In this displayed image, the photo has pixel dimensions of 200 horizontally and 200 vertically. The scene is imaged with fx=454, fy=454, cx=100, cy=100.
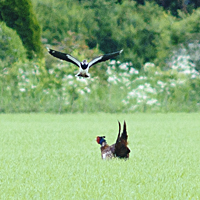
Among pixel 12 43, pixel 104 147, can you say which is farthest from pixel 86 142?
pixel 12 43

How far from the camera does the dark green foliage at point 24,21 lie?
45.0ft

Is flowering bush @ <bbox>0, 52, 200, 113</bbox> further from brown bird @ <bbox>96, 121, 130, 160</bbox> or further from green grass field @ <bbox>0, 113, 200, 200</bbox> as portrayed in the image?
brown bird @ <bbox>96, 121, 130, 160</bbox>

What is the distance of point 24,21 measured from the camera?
45.8ft

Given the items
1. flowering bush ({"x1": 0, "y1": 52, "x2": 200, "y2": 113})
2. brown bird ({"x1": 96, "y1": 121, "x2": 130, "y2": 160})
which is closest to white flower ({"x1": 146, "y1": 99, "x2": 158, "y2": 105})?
flowering bush ({"x1": 0, "y1": 52, "x2": 200, "y2": 113})

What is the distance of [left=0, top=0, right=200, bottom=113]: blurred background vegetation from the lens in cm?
1228

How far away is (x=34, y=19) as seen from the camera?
45.1 feet

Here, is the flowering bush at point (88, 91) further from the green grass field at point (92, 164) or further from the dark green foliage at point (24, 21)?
the green grass field at point (92, 164)

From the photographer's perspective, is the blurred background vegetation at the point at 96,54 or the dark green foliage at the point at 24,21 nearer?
the blurred background vegetation at the point at 96,54

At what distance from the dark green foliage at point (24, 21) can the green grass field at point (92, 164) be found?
5.54 metres

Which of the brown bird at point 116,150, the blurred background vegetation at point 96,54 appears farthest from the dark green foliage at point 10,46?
the brown bird at point 116,150

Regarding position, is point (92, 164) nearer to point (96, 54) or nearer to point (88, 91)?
point (88, 91)

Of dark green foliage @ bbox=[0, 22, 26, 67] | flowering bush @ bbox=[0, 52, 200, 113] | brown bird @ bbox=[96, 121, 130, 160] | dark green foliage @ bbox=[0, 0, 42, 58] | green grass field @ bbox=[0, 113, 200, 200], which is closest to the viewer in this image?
green grass field @ bbox=[0, 113, 200, 200]

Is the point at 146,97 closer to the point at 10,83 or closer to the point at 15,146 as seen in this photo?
the point at 10,83

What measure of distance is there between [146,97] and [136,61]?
506cm
